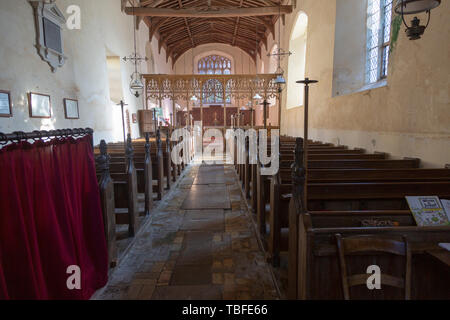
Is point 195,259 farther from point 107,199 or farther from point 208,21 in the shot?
point 208,21

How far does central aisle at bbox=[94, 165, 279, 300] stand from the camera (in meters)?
2.01

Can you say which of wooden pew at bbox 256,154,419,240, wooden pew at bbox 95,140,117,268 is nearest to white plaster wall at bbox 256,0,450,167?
wooden pew at bbox 256,154,419,240

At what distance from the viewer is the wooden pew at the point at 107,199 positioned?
2.16 meters

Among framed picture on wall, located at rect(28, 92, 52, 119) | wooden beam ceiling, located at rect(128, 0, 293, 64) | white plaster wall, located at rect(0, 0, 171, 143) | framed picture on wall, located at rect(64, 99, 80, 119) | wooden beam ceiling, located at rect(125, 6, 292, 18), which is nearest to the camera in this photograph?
white plaster wall, located at rect(0, 0, 171, 143)

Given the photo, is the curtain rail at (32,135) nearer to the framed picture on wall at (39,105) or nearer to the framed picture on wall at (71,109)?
the framed picture on wall at (39,105)

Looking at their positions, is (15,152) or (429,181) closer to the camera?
(15,152)

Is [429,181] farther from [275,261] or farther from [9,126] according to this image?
[9,126]

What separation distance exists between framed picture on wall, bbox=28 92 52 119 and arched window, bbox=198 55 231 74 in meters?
16.1

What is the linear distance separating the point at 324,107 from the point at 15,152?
6534mm

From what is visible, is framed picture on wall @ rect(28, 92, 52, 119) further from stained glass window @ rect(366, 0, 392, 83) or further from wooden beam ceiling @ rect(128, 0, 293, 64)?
wooden beam ceiling @ rect(128, 0, 293, 64)

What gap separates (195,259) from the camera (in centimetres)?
249

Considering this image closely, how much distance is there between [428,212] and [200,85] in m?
10.7

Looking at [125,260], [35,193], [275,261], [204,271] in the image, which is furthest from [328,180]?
[35,193]

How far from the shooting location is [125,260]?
8.16 ft
